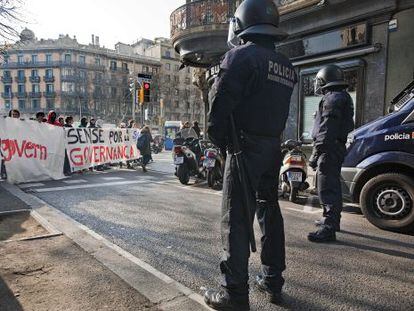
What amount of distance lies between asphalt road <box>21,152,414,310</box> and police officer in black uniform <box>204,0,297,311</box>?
0.41m

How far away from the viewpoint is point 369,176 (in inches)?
205

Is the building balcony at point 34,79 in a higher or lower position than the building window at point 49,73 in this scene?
lower

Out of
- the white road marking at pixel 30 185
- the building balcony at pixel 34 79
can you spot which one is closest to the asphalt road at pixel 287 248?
the white road marking at pixel 30 185

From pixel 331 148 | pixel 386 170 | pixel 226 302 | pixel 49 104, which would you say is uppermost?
pixel 49 104

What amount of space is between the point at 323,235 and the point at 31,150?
25.5ft

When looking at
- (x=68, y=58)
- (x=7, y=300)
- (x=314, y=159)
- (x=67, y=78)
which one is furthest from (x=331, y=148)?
(x=68, y=58)

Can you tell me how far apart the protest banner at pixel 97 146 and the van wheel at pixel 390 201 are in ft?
27.1

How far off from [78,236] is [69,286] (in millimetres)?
1411

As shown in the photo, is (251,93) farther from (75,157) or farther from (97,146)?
(97,146)

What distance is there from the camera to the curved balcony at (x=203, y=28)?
515 inches

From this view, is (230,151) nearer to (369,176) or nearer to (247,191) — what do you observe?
(247,191)

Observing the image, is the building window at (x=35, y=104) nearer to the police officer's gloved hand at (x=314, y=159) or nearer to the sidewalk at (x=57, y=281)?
the sidewalk at (x=57, y=281)

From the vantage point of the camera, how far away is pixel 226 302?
8.54ft

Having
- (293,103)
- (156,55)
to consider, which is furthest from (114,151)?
(156,55)
